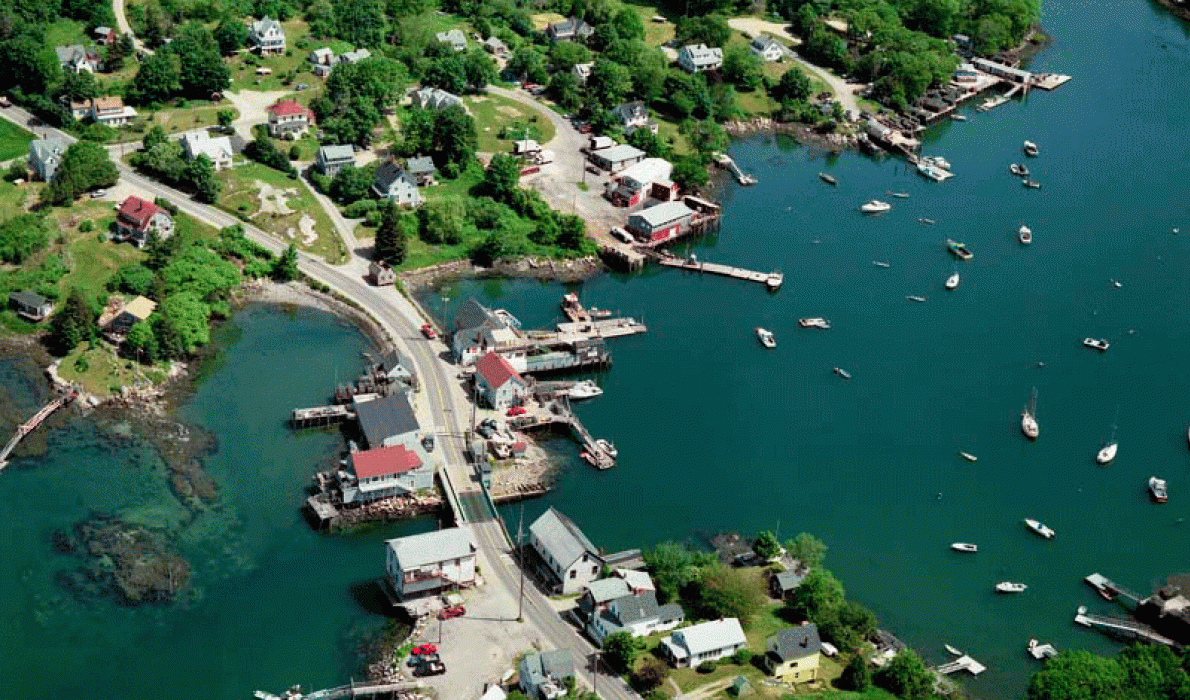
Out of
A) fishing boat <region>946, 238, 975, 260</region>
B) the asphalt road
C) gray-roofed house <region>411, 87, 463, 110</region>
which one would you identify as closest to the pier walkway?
the asphalt road

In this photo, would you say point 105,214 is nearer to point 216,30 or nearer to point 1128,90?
point 216,30

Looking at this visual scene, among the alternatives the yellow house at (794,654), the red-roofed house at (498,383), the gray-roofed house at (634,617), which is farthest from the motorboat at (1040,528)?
the red-roofed house at (498,383)

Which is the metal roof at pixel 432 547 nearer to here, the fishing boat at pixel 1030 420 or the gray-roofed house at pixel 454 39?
the fishing boat at pixel 1030 420

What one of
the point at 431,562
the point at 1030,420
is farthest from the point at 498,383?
the point at 1030,420

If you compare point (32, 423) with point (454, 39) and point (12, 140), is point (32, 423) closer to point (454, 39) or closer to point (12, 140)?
point (12, 140)

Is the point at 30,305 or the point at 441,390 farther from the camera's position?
the point at 30,305

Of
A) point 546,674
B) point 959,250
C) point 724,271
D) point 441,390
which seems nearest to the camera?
point 546,674
